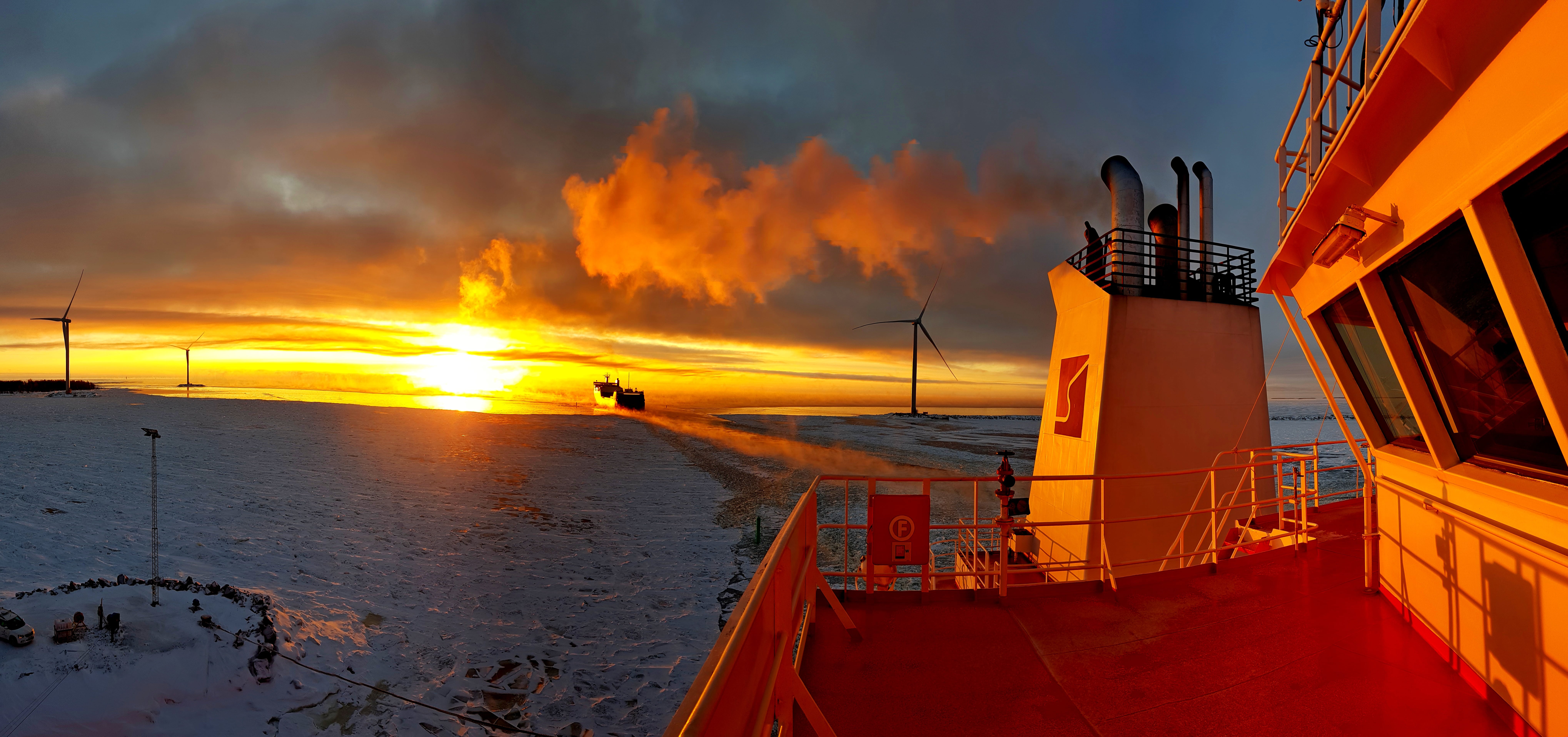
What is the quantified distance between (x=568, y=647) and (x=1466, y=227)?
57.2 ft

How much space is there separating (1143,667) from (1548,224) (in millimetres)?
3947

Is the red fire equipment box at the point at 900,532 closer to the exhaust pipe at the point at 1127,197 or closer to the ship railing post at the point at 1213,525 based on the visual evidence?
the ship railing post at the point at 1213,525

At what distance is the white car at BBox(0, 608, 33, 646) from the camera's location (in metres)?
14.0

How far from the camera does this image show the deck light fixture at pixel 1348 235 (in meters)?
4.32

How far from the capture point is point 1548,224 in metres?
2.88

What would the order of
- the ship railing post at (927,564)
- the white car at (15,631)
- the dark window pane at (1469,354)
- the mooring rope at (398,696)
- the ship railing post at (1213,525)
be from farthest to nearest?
the white car at (15,631)
the mooring rope at (398,696)
the ship railing post at (1213,525)
the ship railing post at (927,564)
the dark window pane at (1469,354)

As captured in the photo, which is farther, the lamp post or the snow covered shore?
the lamp post

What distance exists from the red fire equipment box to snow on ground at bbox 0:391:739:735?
887 centimetres

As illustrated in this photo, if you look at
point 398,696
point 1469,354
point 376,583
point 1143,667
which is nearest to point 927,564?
point 1143,667

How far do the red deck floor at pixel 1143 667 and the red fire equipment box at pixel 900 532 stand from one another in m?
0.39

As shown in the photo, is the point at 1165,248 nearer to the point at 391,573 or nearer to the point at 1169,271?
the point at 1169,271

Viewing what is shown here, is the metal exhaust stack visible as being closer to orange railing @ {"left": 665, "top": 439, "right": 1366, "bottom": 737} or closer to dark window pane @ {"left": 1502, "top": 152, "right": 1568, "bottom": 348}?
orange railing @ {"left": 665, "top": 439, "right": 1366, "bottom": 737}

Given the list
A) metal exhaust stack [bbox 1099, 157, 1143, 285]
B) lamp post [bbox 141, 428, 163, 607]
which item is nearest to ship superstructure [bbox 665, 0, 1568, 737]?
metal exhaust stack [bbox 1099, 157, 1143, 285]

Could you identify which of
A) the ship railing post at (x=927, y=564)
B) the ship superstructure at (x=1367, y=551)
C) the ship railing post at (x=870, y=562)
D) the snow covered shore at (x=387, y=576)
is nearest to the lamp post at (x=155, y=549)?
the snow covered shore at (x=387, y=576)
